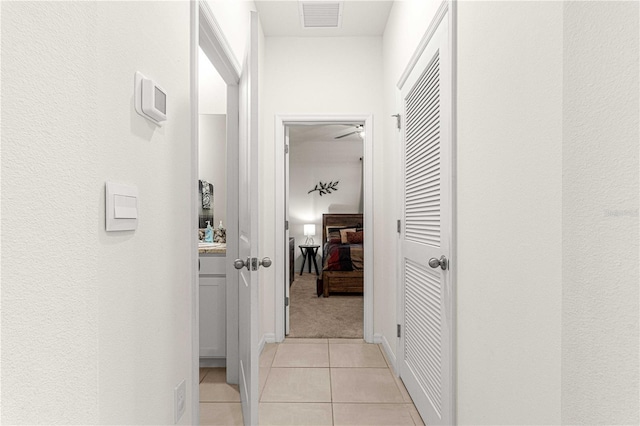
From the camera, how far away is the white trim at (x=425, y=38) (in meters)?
1.68

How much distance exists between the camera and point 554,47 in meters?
0.90

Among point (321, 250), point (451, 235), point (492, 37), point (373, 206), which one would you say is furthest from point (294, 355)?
point (321, 250)

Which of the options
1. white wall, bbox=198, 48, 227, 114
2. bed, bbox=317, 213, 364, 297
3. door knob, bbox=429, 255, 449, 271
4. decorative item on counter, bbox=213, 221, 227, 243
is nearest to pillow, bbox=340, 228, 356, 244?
bed, bbox=317, 213, 364, 297

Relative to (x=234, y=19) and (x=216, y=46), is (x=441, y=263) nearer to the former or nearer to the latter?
(x=216, y=46)

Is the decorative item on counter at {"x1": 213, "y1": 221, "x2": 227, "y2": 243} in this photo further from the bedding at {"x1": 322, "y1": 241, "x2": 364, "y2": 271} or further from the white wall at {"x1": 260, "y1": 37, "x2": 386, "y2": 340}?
the bedding at {"x1": 322, "y1": 241, "x2": 364, "y2": 271}

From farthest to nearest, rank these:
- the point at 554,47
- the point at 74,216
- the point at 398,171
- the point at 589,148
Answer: the point at 398,171 → the point at 554,47 → the point at 589,148 → the point at 74,216

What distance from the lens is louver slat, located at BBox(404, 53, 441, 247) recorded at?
72.6 inches

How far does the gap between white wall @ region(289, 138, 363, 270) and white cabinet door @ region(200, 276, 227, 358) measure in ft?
16.1

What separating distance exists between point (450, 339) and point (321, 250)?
6014 millimetres

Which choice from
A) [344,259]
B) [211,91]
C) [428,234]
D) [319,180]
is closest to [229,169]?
[211,91]

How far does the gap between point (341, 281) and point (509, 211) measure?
4.13 m

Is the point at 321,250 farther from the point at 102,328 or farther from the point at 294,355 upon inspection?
the point at 102,328

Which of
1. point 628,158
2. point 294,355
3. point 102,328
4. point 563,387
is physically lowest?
point 294,355

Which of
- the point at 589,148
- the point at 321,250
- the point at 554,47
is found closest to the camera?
the point at 589,148
